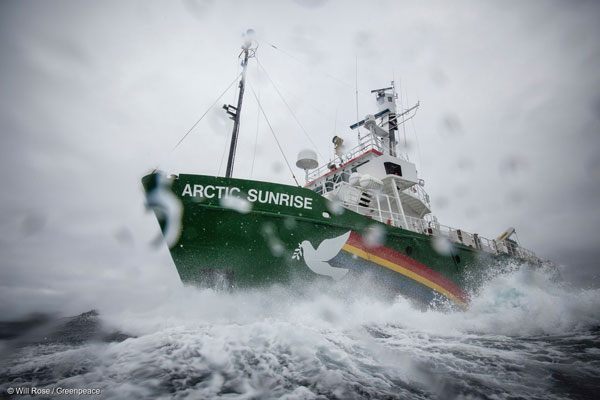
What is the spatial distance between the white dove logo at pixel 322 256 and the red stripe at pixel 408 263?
1.84 ft

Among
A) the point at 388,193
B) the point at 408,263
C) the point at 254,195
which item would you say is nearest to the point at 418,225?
the point at 388,193

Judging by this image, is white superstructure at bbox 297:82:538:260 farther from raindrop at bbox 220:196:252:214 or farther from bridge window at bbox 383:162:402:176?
raindrop at bbox 220:196:252:214

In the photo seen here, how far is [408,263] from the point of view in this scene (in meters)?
8.23

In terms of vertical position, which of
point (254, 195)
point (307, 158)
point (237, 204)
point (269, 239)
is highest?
point (307, 158)

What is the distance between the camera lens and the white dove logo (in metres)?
6.83

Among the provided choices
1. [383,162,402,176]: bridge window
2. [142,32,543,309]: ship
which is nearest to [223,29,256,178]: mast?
[142,32,543,309]: ship

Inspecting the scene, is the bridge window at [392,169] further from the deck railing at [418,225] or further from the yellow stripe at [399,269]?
the yellow stripe at [399,269]

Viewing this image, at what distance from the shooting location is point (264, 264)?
6570 millimetres

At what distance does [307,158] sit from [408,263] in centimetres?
715

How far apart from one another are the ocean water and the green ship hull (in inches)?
18.4

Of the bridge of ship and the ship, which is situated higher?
the bridge of ship

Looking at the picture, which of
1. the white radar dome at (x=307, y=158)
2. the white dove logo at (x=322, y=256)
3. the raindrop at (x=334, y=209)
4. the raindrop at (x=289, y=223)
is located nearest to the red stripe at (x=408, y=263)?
the white dove logo at (x=322, y=256)

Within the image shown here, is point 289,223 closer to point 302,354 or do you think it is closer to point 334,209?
point 334,209

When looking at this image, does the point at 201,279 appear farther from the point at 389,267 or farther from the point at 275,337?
the point at 389,267
